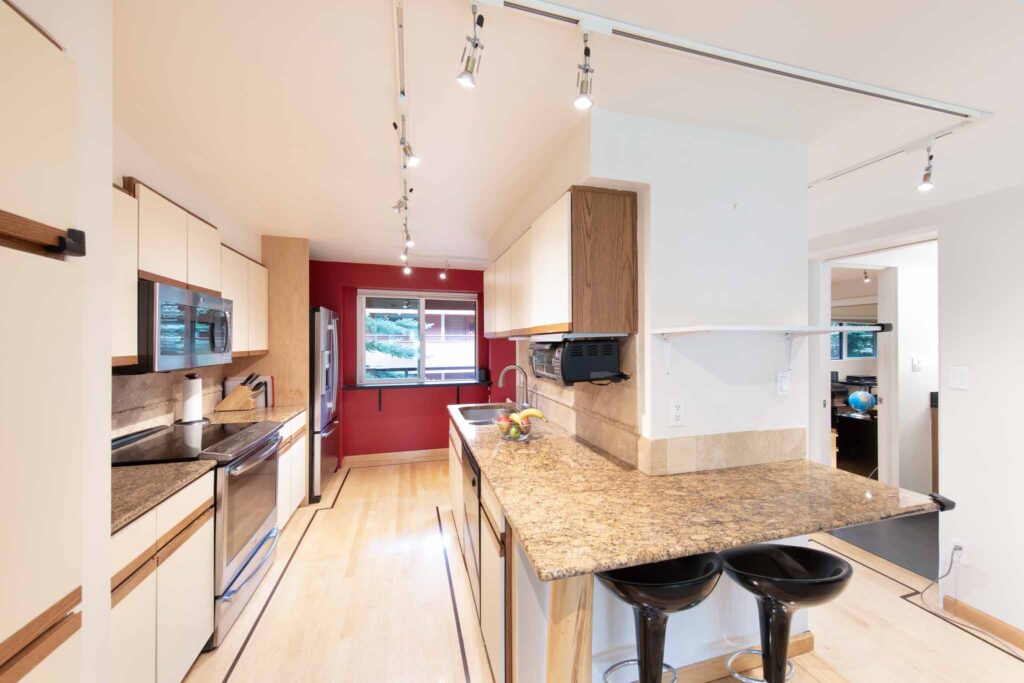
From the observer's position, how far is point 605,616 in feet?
4.78

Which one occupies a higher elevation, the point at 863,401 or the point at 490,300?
the point at 490,300

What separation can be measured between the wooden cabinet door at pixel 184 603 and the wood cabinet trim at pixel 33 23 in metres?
1.62

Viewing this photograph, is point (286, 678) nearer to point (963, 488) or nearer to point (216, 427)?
point (216, 427)

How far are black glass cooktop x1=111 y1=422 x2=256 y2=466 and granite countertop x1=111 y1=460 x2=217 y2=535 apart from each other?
7cm

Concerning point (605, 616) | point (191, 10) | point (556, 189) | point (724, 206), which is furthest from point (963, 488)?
point (191, 10)

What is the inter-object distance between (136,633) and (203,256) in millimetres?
1981

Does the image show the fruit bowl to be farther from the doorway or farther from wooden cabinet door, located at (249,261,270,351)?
the doorway

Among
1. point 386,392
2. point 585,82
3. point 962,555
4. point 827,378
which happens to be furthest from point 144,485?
point 827,378

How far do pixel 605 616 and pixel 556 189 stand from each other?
196 centimetres

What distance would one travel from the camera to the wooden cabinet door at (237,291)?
2600 mm

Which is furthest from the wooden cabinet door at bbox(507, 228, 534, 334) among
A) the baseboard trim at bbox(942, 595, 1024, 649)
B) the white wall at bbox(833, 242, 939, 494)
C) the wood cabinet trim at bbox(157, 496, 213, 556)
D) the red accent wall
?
the white wall at bbox(833, 242, 939, 494)

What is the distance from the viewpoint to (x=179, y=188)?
2.25 m

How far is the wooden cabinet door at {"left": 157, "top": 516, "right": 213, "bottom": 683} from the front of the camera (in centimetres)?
142

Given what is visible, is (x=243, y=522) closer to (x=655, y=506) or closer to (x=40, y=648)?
(x=40, y=648)
